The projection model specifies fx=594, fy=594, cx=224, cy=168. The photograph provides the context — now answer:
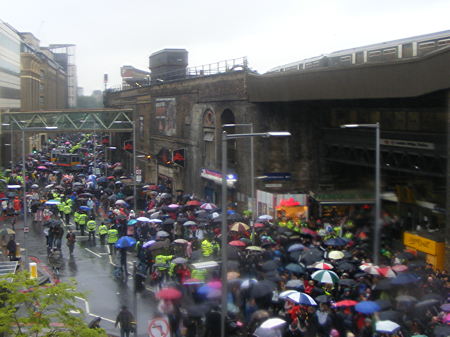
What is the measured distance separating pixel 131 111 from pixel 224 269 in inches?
1766

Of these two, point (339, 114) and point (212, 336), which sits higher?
point (339, 114)

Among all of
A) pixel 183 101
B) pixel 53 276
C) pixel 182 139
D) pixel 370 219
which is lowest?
pixel 53 276

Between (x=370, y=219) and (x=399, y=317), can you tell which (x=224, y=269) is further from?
(x=370, y=219)

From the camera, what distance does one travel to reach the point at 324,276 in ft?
52.6

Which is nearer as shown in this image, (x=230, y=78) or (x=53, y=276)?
(x=53, y=276)

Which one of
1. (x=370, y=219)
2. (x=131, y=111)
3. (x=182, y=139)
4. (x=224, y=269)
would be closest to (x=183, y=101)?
(x=182, y=139)

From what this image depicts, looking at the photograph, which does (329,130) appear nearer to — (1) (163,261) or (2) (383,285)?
(1) (163,261)

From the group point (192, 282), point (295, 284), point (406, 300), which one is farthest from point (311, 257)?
point (406, 300)

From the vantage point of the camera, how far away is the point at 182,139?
150 feet

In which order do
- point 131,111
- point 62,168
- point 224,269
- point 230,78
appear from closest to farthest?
point 224,269, point 230,78, point 131,111, point 62,168

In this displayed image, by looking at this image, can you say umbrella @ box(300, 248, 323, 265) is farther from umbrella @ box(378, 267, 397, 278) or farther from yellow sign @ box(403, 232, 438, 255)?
yellow sign @ box(403, 232, 438, 255)

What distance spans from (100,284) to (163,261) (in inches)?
123

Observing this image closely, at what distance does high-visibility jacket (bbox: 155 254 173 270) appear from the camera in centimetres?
2011

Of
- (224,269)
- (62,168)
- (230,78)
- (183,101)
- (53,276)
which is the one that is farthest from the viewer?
(62,168)
